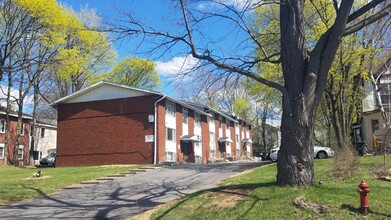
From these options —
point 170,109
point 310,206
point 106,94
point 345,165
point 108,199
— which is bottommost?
point 108,199

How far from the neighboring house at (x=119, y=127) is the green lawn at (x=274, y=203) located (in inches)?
853

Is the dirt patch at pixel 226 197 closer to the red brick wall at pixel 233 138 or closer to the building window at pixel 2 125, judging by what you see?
the building window at pixel 2 125

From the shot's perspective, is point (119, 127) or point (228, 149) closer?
point (119, 127)

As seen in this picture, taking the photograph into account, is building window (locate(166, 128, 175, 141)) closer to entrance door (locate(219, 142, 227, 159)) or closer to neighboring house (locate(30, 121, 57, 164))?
entrance door (locate(219, 142, 227, 159))

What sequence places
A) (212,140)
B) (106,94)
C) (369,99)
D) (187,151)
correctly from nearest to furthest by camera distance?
(106,94) → (369,99) → (187,151) → (212,140)

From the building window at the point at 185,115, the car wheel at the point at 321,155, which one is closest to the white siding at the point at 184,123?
the building window at the point at 185,115

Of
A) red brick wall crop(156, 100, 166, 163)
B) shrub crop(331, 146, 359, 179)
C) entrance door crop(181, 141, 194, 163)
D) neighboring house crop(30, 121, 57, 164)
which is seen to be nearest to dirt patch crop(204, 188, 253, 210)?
shrub crop(331, 146, 359, 179)

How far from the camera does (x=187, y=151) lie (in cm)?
3931

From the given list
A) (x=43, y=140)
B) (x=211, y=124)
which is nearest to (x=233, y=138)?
(x=211, y=124)

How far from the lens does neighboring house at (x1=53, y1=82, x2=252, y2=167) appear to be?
32.0 metres

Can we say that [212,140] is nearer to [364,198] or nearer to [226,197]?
[226,197]

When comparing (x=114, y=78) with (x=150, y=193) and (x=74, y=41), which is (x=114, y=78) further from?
(x=150, y=193)

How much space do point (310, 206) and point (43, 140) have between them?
54422 millimetres

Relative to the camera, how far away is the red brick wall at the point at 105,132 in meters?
32.1
